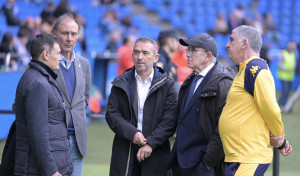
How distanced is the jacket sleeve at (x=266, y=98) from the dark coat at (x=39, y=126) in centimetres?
147

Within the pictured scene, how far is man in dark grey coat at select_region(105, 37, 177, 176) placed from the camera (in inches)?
179

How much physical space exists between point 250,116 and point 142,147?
1088mm

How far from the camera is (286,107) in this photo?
49.3ft

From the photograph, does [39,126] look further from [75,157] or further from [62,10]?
[62,10]

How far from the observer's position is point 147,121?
182 inches

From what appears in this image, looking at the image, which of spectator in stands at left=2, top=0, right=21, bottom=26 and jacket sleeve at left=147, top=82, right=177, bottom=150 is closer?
jacket sleeve at left=147, top=82, right=177, bottom=150

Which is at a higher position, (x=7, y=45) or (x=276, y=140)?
(x=7, y=45)

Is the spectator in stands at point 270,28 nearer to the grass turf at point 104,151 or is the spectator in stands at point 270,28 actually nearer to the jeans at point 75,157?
the grass turf at point 104,151

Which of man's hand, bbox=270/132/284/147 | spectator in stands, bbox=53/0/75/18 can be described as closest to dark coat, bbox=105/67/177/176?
man's hand, bbox=270/132/284/147

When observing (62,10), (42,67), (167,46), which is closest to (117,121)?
(42,67)

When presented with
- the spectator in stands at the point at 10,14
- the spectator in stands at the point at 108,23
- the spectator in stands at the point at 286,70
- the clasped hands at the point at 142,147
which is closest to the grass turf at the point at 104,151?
the spectator in stands at the point at 286,70

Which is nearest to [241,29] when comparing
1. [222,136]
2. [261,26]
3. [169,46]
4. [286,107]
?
[222,136]

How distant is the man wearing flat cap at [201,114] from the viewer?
165 inches

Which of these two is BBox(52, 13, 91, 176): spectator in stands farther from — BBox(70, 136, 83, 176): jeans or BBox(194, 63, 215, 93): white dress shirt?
BBox(194, 63, 215, 93): white dress shirt
